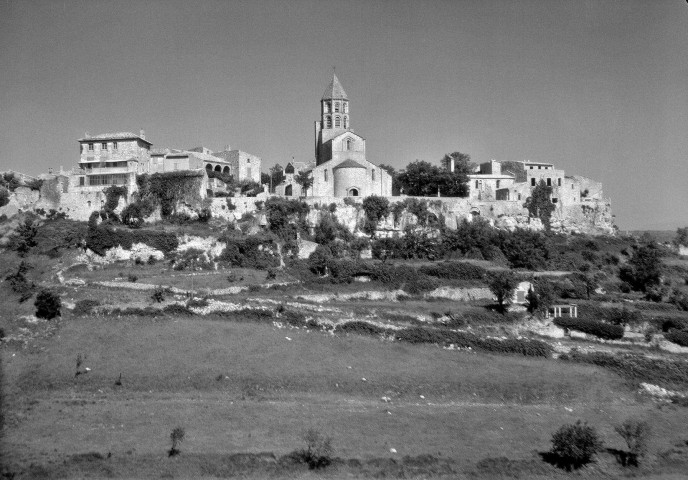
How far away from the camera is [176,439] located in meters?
22.5

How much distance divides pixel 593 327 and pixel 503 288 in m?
5.28

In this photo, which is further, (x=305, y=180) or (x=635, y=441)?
(x=305, y=180)

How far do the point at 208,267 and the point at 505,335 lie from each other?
19.2m

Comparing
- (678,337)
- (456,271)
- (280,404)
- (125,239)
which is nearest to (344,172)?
(456,271)

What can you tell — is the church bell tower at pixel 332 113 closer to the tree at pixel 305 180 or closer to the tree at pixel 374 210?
the tree at pixel 305 180

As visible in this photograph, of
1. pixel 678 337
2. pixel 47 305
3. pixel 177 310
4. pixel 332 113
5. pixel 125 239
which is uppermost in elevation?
pixel 332 113

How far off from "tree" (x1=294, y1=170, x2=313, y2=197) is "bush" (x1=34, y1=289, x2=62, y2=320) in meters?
26.2

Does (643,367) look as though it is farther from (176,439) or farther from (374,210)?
(374,210)

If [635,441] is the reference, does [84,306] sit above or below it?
above

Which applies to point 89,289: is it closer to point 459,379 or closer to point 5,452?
point 5,452

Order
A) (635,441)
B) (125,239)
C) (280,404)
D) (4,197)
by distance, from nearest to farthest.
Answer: (635,441), (280,404), (125,239), (4,197)

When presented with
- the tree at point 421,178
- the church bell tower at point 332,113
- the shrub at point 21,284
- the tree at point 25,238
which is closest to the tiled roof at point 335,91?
the church bell tower at point 332,113

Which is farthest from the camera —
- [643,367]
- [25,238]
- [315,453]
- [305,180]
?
[305,180]

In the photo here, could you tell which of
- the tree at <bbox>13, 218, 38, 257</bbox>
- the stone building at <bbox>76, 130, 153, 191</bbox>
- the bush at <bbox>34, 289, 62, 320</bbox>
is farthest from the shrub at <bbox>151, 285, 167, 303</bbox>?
the stone building at <bbox>76, 130, 153, 191</bbox>
